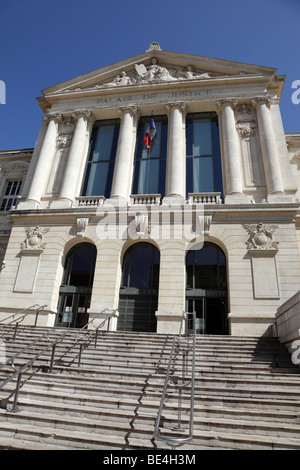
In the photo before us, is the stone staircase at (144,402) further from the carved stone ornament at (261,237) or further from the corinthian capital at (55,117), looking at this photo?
the corinthian capital at (55,117)

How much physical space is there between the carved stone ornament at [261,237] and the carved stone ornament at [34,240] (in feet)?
37.2

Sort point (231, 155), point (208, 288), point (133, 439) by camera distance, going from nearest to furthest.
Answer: point (133, 439) → point (208, 288) → point (231, 155)

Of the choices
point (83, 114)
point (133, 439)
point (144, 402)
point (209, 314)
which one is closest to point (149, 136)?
point (83, 114)

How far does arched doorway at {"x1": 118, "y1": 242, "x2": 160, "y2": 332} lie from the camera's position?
49.1 ft

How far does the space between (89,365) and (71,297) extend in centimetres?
728

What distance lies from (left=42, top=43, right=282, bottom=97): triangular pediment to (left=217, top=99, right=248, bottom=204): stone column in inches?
104

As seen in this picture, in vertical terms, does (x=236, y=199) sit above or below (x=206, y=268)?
above

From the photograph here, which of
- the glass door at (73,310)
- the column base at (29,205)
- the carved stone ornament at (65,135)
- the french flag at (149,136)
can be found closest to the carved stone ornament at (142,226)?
the glass door at (73,310)

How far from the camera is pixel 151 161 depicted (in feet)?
62.2

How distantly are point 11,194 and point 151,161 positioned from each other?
1168 cm

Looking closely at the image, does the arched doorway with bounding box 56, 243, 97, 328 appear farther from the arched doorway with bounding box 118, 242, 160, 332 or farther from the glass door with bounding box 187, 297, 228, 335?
the glass door with bounding box 187, 297, 228, 335

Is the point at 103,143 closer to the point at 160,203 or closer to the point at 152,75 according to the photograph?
the point at 152,75

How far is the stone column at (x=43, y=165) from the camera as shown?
18.2 m

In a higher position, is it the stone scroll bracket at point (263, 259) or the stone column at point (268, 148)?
the stone column at point (268, 148)
